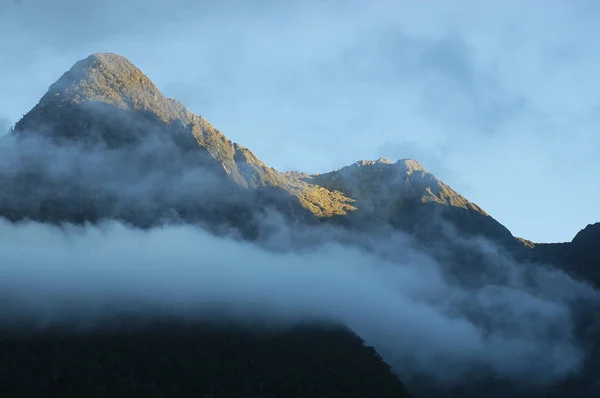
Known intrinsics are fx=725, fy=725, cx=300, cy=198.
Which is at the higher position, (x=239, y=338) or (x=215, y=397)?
(x=239, y=338)

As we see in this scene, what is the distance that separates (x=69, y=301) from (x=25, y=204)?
32.3m

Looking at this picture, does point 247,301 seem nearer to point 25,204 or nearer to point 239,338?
point 239,338

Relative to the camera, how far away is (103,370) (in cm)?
13562

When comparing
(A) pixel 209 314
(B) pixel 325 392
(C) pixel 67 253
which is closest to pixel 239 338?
(A) pixel 209 314

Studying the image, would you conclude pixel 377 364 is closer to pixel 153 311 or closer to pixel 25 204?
pixel 153 311

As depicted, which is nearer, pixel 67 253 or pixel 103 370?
pixel 103 370

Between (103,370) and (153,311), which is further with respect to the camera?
(153,311)

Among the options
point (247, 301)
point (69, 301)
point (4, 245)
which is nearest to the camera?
point (69, 301)

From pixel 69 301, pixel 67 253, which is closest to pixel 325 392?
pixel 69 301

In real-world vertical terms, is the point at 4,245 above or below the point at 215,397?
above

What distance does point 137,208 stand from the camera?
644 feet

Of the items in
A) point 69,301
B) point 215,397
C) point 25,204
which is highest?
point 25,204

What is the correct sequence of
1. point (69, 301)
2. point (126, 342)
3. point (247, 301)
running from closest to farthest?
point (126, 342) < point (69, 301) < point (247, 301)

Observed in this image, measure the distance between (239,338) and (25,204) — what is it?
63747 millimetres
